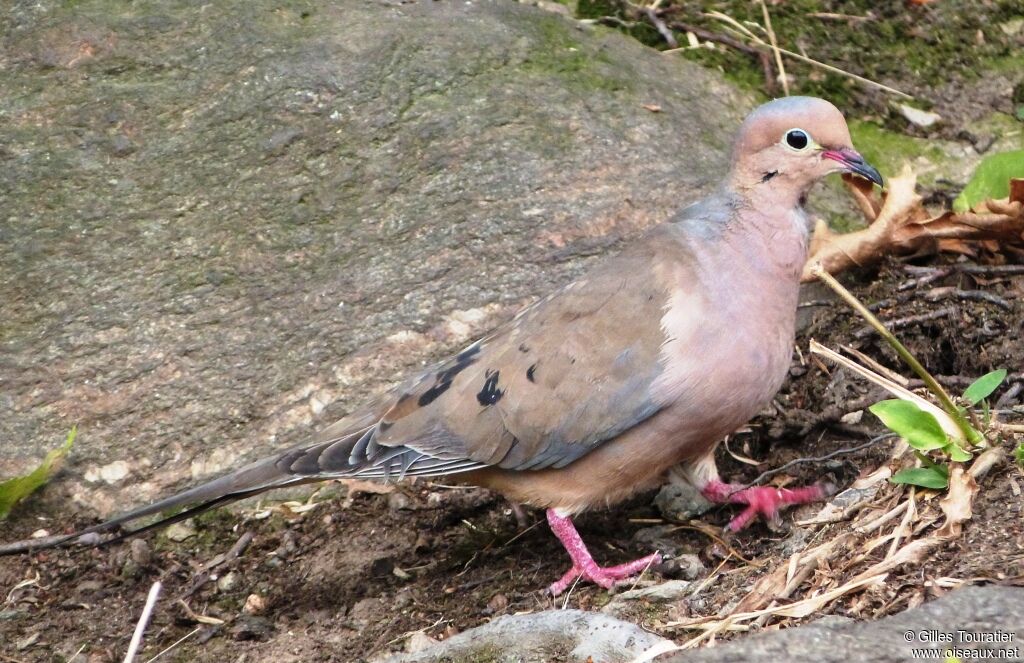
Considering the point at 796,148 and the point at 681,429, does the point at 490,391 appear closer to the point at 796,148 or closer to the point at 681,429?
the point at 681,429

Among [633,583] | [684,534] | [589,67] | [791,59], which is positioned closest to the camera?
[633,583]

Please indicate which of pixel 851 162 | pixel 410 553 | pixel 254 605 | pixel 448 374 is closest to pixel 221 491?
pixel 254 605

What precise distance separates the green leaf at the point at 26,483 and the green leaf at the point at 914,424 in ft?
8.19

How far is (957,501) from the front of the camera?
9.67 ft

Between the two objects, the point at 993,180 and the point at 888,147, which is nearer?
the point at 993,180

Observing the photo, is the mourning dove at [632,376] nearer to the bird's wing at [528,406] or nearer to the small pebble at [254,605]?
the bird's wing at [528,406]

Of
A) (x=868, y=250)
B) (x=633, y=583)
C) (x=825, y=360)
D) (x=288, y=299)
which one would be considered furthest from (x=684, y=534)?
(x=288, y=299)

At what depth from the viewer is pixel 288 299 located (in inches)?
170

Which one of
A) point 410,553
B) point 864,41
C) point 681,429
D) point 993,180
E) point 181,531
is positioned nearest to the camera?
point 681,429

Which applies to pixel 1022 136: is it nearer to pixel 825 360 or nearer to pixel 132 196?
pixel 825 360

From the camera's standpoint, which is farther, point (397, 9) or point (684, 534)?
point (397, 9)

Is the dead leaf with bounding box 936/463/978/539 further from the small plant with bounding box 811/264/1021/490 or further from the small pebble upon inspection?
the small pebble

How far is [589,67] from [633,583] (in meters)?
2.34

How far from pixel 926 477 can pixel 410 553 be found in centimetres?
160
